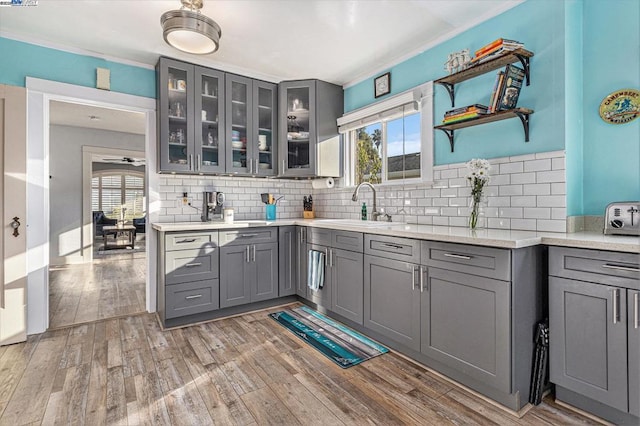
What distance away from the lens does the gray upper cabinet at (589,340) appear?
1575 millimetres

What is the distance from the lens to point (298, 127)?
3.84 meters

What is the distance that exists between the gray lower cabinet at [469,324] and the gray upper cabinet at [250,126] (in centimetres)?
231

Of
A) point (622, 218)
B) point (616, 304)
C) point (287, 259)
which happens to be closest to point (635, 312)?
point (616, 304)

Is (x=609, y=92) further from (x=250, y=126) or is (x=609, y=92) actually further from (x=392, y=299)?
(x=250, y=126)

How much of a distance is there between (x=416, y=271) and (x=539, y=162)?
1093 millimetres

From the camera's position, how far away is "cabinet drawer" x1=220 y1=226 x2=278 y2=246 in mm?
3166

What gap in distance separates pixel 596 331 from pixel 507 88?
5.05 feet

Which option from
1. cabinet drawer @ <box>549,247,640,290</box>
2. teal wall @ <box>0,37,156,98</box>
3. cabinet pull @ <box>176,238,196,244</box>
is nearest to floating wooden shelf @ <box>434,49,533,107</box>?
cabinet drawer @ <box>549,247,640,290</box>

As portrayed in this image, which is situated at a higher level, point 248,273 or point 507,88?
point 507,88

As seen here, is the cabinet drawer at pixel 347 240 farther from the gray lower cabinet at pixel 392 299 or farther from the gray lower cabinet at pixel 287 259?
the gray lower cabinet at pixel 287 259

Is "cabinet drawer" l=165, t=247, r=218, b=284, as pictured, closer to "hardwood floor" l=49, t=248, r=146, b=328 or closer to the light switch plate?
"hardwood floor" l=49, t=248, r=146, b=328

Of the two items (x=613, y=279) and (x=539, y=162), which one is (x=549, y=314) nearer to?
(x=613, y=279)

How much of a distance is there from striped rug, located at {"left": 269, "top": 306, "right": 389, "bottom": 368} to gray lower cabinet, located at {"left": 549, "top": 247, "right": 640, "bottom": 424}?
1.12 metres

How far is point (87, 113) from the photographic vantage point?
5289 millimetres
